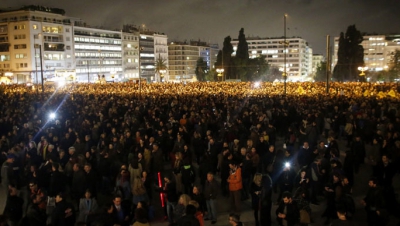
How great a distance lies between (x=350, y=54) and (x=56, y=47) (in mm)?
62354

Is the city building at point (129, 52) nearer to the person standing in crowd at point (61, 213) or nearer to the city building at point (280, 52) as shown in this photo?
the city building at point (280, 52)

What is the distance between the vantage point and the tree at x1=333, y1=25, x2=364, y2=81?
212 ft

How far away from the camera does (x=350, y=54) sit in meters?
65.7

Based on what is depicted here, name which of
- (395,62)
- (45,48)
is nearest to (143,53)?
Result: (45,48)

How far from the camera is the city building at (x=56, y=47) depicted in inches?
3317

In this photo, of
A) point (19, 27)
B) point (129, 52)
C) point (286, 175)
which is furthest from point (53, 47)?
point (286, 175)

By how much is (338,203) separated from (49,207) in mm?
5761

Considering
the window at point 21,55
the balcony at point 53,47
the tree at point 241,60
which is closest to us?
the tree at point 241,60

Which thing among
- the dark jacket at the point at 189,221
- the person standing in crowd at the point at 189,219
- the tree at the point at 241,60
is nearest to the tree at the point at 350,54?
the tree at the point at 241,60

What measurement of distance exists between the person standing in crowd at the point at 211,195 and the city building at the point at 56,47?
67.0 metres

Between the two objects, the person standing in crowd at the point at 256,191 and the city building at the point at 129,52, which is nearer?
the person standing in crowd at the point at 256,191

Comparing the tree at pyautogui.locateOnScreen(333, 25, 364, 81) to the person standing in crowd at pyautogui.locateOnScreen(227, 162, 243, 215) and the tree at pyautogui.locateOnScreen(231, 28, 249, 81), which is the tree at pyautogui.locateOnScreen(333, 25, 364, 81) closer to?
the tree at pyautogui.locateOnScreen(231, 28, 249, 81)

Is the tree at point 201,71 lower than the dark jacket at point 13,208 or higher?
higher

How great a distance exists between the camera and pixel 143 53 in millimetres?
118188
